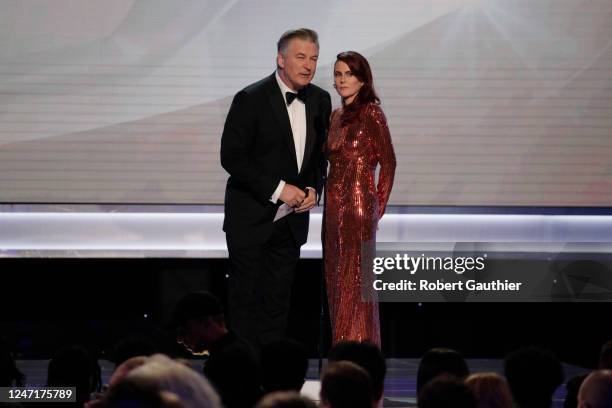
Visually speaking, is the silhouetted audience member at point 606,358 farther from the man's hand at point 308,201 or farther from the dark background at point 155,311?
the dark background at point 155,311

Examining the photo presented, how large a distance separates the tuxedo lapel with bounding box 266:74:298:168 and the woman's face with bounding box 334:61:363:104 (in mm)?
323

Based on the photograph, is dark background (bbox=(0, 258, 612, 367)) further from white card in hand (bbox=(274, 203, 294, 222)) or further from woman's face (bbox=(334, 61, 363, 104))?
woman's face (bbox=(334, 61, 363, 104))

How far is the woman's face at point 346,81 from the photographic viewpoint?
463 centimetres

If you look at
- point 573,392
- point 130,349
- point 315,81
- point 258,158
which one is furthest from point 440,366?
point 315,81

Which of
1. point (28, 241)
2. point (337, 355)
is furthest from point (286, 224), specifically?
point (28, 241)

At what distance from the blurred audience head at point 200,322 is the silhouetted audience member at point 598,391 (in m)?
1.40

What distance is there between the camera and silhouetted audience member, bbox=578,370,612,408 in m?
2.81

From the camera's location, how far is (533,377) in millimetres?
3141

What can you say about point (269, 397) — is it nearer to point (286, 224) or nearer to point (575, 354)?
point (286, 224)

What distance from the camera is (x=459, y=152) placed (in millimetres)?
6230

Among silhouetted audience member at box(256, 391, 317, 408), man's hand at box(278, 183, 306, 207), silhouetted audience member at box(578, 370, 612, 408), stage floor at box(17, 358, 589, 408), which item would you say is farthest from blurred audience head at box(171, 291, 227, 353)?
silhouetted audience member at box(256, 391, 317, 408)

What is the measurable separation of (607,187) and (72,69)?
3126mm

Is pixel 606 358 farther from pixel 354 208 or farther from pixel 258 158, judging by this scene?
pixel 258 158

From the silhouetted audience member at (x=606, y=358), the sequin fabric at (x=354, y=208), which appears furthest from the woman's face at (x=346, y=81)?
the silhouetted audience member at (x=606, y=358)
